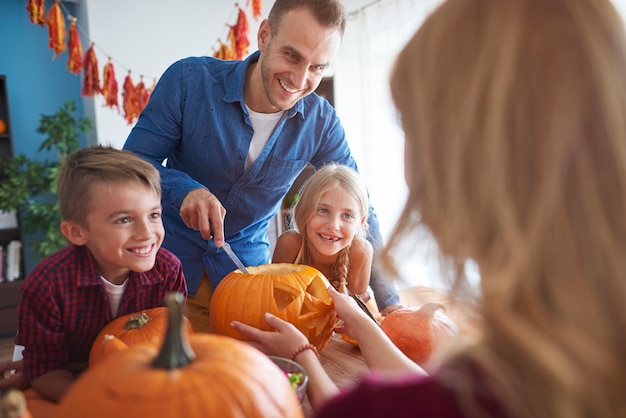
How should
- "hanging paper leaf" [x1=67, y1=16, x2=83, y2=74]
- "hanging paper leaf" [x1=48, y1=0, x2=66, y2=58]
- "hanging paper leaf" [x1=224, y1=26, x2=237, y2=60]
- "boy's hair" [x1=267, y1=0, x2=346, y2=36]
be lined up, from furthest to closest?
1. "hanging paper leaf" [x1=224, y1=26, x2=237, y2=60]
2. "hanging paper leaf" [x1=67, y1=16, x2=83, y2=74]
3. "hanging paper leaf" [x1=48, y1=0, x2=66, y2=58]
4. "boy's hair" [x1=267, y1=0, x2=346, y2=36]

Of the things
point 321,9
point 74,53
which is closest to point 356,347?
point 321,9

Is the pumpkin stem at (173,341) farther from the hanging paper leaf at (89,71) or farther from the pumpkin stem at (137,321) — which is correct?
the hanging paper leaf at (89,71)

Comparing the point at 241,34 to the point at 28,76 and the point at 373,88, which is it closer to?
the point at 373,88

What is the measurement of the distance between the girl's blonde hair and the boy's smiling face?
0.68 m

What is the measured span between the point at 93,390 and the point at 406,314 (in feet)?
2.28

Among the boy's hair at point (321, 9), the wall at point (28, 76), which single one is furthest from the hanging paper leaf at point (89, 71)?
the boy's hair at point (321, 9)

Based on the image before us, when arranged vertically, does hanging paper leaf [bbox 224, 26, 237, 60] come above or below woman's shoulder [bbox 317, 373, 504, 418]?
above

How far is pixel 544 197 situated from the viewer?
406mm

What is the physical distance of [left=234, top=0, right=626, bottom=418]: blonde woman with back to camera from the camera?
397 mm

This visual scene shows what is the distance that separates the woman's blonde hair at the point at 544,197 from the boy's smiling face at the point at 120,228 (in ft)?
2.67

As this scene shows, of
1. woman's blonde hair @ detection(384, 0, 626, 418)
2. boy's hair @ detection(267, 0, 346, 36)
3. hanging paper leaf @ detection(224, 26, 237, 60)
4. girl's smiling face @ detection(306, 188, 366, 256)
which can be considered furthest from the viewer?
hanging paper leaf @ detection(224, 26, 237, 60)

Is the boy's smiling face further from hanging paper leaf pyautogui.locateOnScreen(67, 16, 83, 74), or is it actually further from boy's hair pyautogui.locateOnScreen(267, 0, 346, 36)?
hanging paper leaf pyautogui.locateOnScreen(67, 16, 83, 74)

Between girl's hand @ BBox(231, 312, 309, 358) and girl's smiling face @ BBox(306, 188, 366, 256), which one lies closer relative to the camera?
girl's hand @ BBox(231, 312, 309, 358)

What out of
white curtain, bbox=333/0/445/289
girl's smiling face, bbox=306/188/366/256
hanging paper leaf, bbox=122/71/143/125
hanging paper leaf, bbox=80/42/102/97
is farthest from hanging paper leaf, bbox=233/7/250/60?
girl's smiling face, bbox=306/188/366/256
